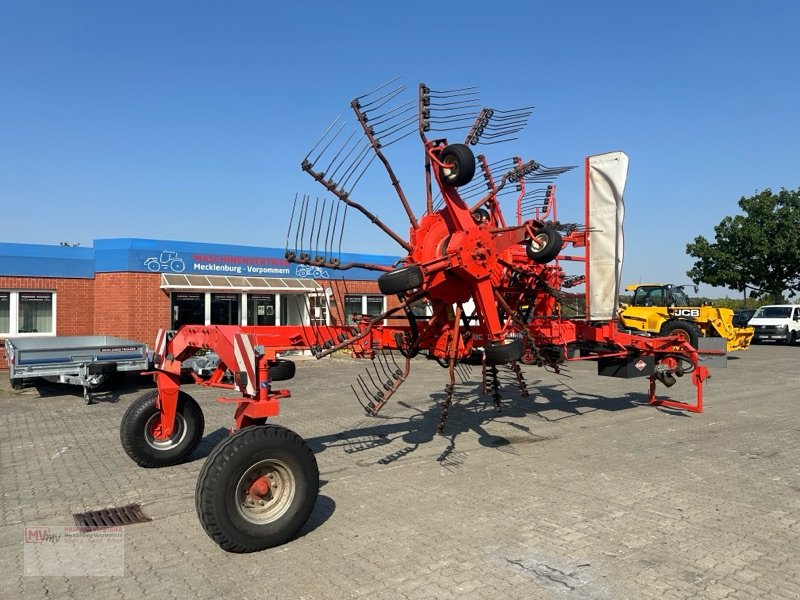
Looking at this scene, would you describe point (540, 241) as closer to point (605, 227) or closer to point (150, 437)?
point (605, 227)

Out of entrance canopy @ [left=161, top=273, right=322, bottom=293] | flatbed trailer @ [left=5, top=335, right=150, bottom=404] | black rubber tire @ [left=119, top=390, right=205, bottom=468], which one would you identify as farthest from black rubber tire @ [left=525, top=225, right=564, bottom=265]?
entrance canopy @ [left=161, top=273, right=322, bottom=293]

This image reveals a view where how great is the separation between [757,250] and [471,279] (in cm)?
3465

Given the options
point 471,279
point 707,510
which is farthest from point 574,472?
point 471,279

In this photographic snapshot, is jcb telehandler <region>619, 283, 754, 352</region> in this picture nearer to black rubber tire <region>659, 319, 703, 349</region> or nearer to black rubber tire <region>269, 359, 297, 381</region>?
black rubber tire <region>659, 319, 703, 349</region>

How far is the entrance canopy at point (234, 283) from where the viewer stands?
752 inches

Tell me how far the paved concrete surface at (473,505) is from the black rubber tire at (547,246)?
2.47 metres

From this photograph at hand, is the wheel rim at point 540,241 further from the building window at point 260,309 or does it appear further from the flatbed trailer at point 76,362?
the building window at point 260,309

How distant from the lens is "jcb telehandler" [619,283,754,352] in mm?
20875

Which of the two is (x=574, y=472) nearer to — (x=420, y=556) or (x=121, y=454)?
(x=420, y=556)

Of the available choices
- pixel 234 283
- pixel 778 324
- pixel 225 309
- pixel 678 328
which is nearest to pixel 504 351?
pixel 234 283

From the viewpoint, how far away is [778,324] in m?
29.6

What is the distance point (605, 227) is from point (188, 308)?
49.2ft

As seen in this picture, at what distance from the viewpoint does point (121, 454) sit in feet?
26.3

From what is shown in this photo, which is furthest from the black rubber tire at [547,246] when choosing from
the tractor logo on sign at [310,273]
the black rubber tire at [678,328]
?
the tractor logo on sign at [310,273]
